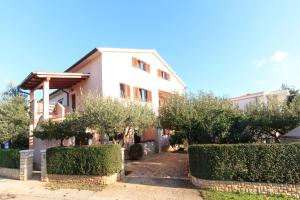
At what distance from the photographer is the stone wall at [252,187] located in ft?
32.0

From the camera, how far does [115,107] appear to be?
46.8 ft

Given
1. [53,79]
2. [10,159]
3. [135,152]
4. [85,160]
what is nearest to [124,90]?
[135,152]

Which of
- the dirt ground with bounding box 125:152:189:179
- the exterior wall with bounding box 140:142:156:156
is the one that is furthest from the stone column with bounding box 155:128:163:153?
the dirt ground with bounding box 125:152:189:179

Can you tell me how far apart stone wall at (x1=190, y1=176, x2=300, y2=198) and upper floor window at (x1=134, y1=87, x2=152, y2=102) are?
41.8ft

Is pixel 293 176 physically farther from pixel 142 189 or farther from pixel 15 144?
pixel 15 144

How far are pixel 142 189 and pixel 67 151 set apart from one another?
4.94 m

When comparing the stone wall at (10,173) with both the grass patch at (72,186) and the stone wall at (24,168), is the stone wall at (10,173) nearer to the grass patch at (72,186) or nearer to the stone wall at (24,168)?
the stone wall at (24,168)

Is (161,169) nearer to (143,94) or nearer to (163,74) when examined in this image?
(143,94)

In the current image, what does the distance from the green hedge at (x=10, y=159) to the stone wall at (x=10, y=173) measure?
0.68 ft

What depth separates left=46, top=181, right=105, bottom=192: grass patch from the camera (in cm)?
1236

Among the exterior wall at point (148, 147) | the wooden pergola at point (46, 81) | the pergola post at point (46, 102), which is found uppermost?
the wooden pergola at point (46, 81)

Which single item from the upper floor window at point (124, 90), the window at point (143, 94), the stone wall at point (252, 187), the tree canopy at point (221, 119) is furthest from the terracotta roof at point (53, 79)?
the stone wall at point (252, 187)

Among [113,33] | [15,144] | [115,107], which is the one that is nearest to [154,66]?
[113,33]

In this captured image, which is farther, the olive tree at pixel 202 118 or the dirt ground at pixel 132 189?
the olive tree at pixel 202 118
